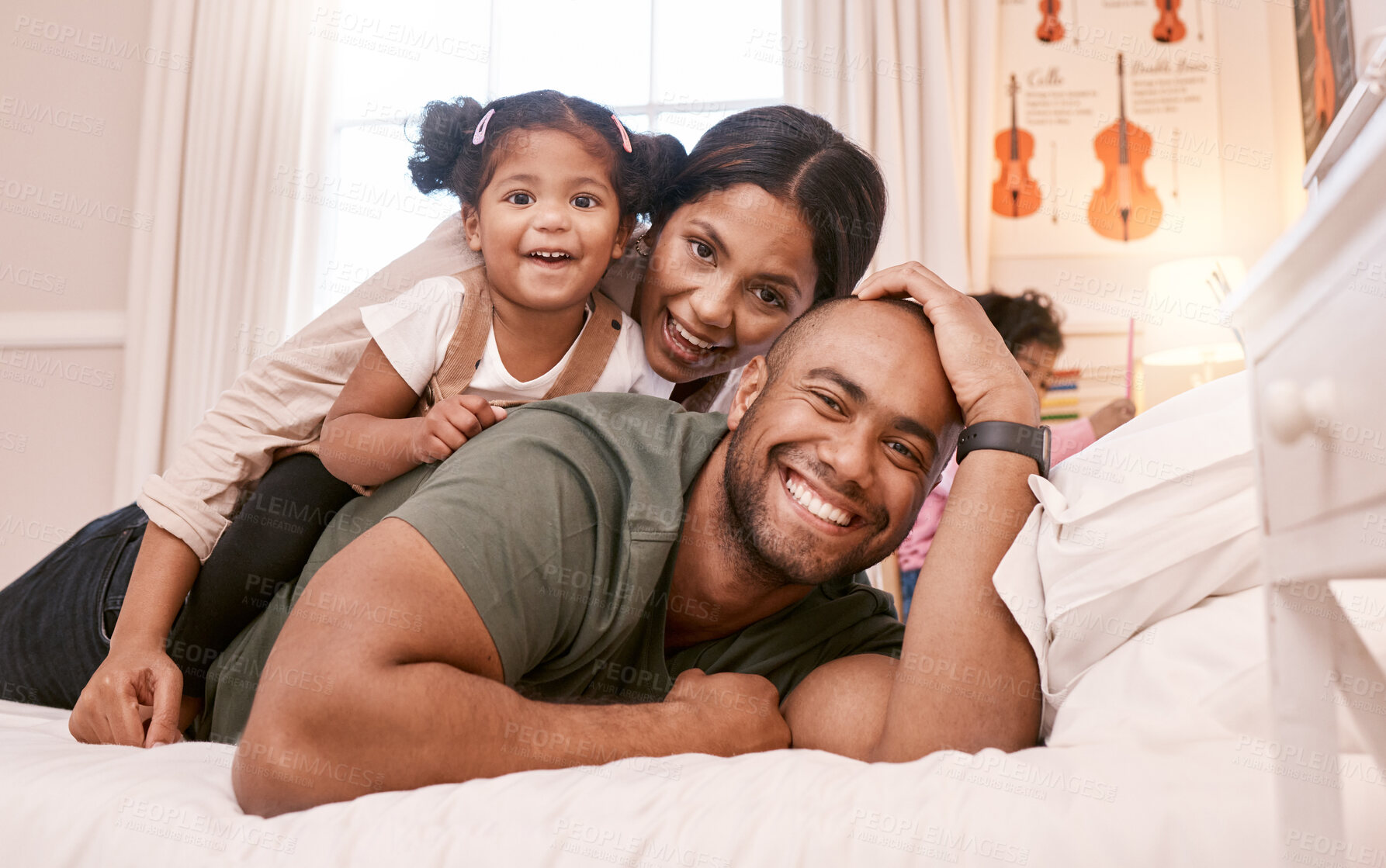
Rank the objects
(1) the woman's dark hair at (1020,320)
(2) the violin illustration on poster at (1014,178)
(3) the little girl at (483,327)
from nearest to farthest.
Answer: (3) the little girl at (483,327), (1) the woman's dark hair at (1020,320), (2) the violin illustration on poster at (1014,178)

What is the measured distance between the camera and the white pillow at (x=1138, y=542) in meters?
0.87

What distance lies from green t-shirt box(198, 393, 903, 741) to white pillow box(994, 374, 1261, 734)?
0.35 metres

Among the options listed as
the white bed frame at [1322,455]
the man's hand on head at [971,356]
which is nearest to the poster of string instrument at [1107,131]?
the man's hand on head at [971,356]

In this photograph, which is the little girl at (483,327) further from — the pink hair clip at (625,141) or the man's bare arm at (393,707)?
the man's bare arm at (393,707)

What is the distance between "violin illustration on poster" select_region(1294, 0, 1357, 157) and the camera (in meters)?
1.32

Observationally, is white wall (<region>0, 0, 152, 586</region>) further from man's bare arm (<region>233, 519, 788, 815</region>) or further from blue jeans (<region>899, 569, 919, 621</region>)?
man's bare arm (<region>233, 519, 788, 815</region>)

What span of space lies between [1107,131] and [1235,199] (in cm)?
48

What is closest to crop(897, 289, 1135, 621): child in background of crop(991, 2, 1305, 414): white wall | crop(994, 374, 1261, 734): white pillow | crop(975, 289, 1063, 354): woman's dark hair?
crop(975, 289, 1063, 354): woman's dark hair

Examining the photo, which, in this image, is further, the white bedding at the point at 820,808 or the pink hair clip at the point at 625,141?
the pink hair clip at the point at 625,141

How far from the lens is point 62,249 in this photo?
3734 millimetres

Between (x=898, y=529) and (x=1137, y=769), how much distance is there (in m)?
0.46

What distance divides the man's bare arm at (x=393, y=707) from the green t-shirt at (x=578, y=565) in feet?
0.05

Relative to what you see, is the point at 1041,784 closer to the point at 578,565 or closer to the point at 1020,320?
the point at 578,565

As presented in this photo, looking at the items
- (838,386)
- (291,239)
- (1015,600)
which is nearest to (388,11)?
(291,239)
